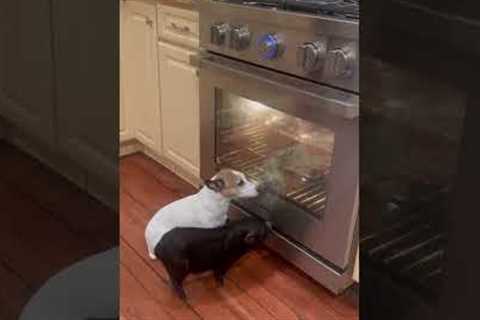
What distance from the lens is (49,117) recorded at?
492mm

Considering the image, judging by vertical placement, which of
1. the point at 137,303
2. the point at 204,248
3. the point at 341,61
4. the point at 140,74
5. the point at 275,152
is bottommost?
the point at 137,303

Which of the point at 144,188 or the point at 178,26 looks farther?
the point at 144,188

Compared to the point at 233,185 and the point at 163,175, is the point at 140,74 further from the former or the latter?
the point at 233,185

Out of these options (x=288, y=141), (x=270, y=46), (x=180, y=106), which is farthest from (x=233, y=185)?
(x=270, y=46)

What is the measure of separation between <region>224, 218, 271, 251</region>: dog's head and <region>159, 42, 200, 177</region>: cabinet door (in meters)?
0.36

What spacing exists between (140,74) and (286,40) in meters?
0.93

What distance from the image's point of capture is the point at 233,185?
178cm

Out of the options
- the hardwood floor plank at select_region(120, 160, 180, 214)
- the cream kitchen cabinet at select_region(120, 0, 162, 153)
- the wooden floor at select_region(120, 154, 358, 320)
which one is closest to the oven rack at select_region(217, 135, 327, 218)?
the wooden floor at select_region(120, 154, 358, 320)

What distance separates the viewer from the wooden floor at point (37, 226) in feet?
1.64

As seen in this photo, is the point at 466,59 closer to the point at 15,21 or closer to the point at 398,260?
the point at 398,260

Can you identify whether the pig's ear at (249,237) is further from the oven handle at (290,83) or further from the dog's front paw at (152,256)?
the oven handle at (290,83)

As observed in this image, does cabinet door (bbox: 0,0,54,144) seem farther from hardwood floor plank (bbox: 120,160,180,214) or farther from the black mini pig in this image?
hardwood floor plank (bbox: 120,160,180,214)

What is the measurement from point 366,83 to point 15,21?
1.17 ft

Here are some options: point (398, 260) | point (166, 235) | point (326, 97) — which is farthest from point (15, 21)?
→ point (166, 235)
